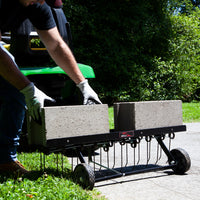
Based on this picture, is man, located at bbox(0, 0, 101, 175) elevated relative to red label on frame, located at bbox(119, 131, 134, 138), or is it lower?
elevated

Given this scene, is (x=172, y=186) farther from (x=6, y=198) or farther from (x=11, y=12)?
(x=11, y=12)

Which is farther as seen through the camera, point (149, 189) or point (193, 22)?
point (193, 22)

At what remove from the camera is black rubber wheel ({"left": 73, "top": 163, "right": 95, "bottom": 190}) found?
327 cm

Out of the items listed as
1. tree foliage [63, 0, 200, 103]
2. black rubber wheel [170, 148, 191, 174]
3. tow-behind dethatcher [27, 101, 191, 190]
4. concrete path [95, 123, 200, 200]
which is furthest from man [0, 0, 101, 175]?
tree foliage [63, 0, 200, 103]

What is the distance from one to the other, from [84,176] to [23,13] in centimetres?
178

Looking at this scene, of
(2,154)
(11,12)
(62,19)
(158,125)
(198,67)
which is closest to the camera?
(11,12)

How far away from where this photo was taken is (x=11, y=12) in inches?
132

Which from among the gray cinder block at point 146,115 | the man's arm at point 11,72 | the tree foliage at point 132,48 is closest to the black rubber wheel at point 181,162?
the gray cinder block at point 146,115

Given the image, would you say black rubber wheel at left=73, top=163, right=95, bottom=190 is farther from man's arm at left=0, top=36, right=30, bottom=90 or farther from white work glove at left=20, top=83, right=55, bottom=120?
man's arm at left=0, top=36, right=30, bottom=90

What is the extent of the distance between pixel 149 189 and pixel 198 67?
557 inches

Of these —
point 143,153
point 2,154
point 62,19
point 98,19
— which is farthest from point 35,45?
point 98,19

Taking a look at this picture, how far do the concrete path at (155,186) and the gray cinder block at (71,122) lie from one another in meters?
0.62

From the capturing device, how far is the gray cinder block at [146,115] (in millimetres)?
3730

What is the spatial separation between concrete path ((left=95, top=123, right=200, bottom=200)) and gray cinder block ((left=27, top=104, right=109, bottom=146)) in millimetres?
624
